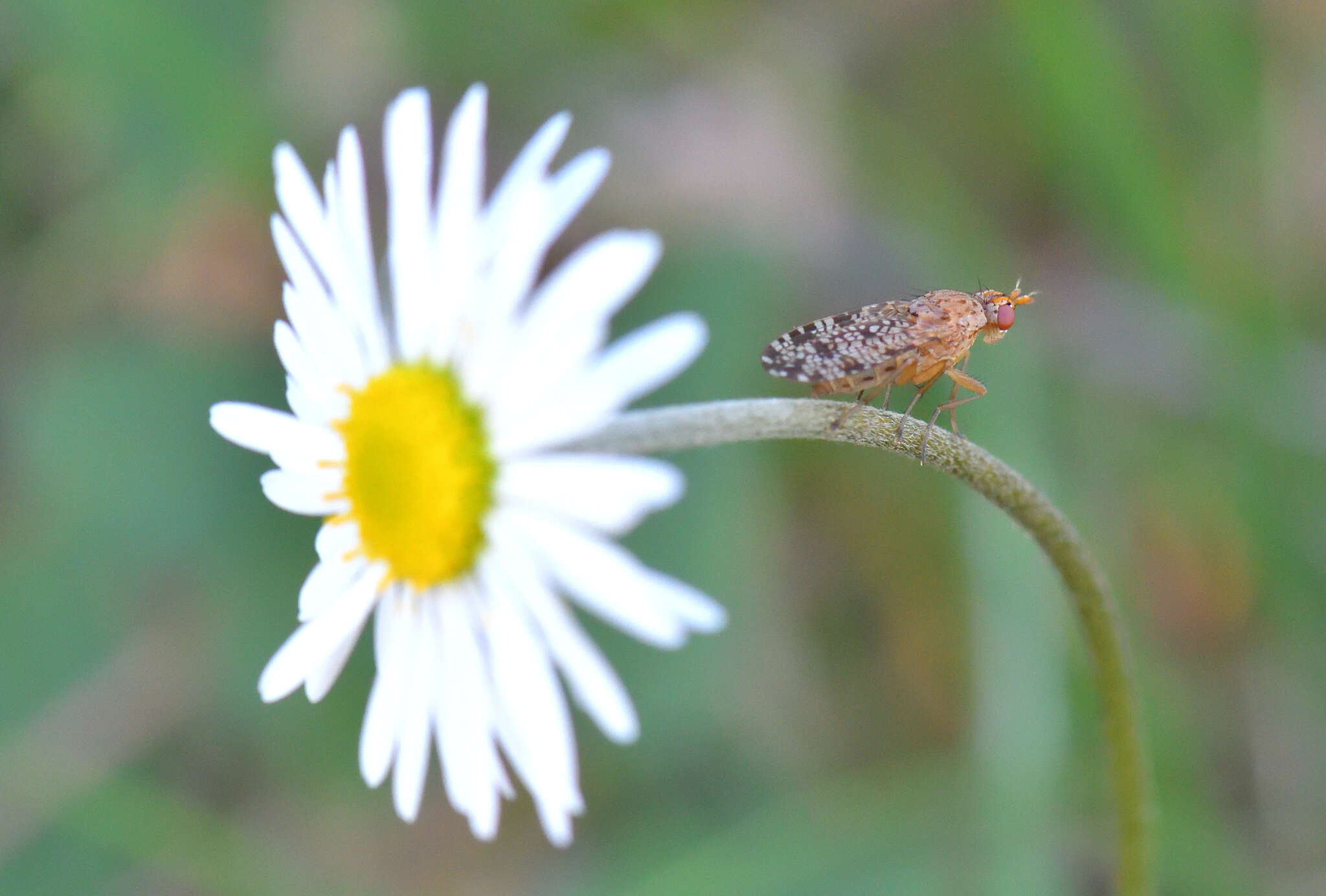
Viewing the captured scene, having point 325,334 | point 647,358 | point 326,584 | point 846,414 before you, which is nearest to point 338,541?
point 326,584

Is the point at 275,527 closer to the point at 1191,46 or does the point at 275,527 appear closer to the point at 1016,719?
the point at 1016,719

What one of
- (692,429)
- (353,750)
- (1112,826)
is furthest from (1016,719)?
(692,429)

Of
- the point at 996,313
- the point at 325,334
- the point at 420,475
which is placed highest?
the point at 996,313

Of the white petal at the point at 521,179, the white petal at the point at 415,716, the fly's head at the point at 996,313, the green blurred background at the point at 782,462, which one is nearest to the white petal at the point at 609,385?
the white petal at the point at 521,179

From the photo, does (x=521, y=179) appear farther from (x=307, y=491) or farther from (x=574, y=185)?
(x=307, y=491)

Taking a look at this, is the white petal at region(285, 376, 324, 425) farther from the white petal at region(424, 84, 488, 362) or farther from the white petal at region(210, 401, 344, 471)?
the white petal at region(424, 84, 488, 362)

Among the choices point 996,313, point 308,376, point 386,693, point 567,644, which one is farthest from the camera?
point 996,313

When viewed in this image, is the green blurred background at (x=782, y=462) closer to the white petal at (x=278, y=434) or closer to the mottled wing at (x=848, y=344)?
the mottled wing at (x=848, y=344)
